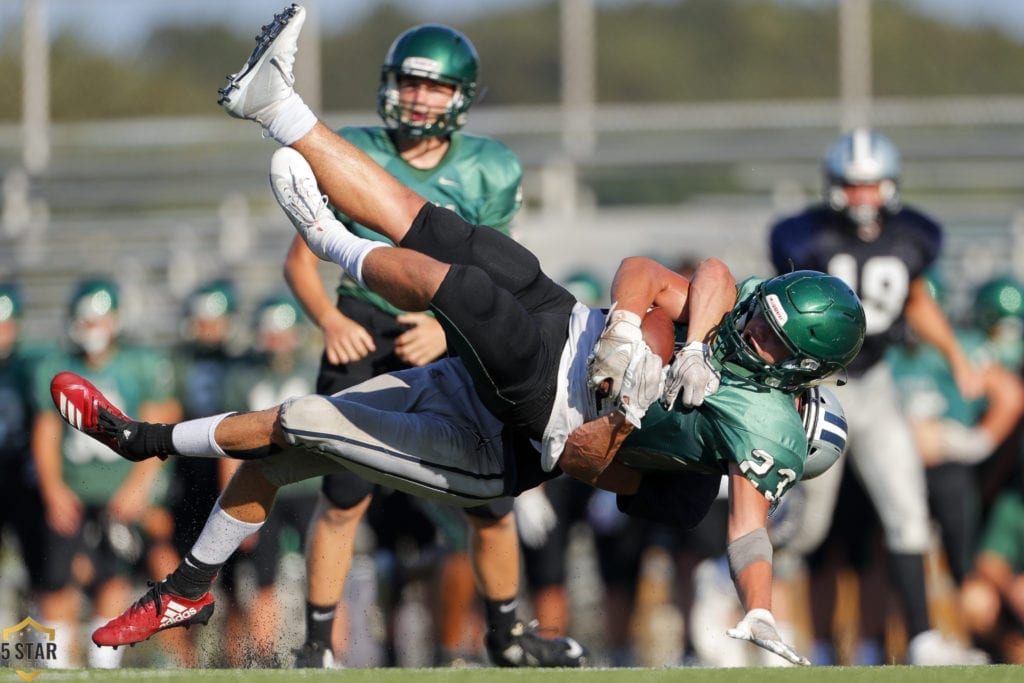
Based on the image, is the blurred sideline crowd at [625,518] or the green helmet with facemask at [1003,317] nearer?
the blurred sideline crowd at [625,518]

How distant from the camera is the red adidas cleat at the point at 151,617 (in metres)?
5.06

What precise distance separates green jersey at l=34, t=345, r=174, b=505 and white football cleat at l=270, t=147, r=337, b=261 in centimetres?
321

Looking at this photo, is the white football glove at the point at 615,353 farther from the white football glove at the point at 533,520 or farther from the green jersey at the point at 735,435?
the white football glove at the point at 533,520

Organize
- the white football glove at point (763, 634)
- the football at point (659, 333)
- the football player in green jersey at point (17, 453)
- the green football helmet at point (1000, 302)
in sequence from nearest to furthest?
the white football glove at point (763, 634) < the football at point (659, 333) < the football player in green jersey at point (17, 453) < the green football helmet at point (1000, 302)

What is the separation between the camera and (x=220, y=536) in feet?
16.7

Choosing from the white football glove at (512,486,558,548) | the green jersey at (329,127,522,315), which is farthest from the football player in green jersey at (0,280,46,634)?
the green jersey at (329,127,522,315)

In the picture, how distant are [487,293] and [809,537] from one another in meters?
3.71

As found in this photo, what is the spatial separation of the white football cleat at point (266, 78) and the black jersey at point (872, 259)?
3.12m

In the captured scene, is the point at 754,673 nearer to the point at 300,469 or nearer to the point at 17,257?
the point at 300,469

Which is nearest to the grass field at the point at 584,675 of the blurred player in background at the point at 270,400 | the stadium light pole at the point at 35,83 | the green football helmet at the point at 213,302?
the blurred player in background at the point at 270,400

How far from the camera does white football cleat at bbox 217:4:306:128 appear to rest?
4930 mm

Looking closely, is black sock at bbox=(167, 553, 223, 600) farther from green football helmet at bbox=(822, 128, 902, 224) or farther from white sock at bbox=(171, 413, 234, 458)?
green football helmet at bbox=(822, 128, 902, 224)

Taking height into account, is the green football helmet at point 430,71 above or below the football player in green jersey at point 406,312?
above

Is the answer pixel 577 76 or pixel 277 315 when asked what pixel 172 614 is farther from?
pixel 577 76
